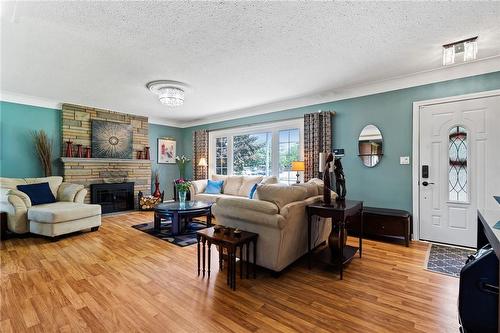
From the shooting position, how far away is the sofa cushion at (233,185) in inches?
220

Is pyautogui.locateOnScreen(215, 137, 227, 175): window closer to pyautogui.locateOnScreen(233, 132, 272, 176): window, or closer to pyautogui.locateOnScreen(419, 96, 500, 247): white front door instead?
pyautogui.locateOnScreen(233, 132, 272, 176): window

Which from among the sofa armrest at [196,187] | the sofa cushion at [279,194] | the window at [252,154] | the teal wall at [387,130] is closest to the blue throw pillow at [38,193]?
the sofa armrest at [196,187]

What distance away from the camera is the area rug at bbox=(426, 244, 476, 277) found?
2600 millimetres

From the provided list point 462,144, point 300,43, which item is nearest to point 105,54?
point 300,43

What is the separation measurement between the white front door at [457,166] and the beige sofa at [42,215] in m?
5.37

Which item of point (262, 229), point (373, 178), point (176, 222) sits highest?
point (373, 178)

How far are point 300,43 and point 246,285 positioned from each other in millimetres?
2621

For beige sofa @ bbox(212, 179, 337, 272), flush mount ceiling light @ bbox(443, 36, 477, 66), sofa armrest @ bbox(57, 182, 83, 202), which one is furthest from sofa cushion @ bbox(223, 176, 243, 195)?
flush mount ceiling light @ bbox(443, 36, 477, 66)

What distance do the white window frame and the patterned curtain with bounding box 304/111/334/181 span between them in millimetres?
246

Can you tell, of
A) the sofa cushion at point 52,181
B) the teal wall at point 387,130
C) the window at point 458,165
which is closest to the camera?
the window at point 458,165

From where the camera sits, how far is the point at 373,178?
402cm

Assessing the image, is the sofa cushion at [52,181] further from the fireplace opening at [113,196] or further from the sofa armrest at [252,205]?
the sofa armrest at [252,205]

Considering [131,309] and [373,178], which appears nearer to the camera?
[131,309]

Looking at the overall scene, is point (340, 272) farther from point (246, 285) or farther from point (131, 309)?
point (131, 309)
